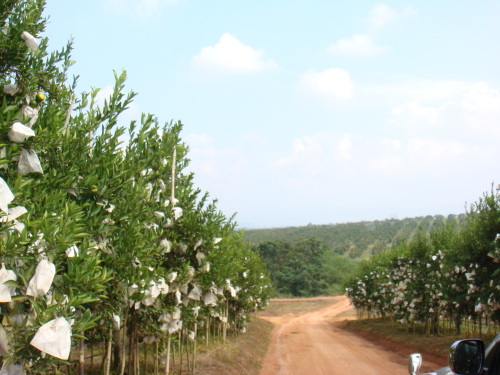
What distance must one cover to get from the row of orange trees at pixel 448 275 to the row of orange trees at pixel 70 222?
9.37m

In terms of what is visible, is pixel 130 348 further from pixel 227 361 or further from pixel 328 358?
pixel 328 358

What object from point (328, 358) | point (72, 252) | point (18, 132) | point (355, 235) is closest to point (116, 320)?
point (72, 252)

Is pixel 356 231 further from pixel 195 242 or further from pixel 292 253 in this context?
pixel 195 242

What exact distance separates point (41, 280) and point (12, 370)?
0.75 metres

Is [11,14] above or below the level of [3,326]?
above

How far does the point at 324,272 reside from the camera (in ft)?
253

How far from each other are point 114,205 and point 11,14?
7.97 ft

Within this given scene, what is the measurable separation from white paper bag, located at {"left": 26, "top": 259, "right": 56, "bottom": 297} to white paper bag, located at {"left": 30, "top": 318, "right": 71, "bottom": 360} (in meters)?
0.26

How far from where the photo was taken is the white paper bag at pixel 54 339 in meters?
3.35

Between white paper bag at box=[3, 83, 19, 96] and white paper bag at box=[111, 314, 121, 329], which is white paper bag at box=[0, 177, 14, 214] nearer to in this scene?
white paper bag at box=[3, 83, 19, 96]

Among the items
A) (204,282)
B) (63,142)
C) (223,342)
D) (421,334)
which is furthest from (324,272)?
(63,142)

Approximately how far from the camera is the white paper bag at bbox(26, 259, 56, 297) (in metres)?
3.54

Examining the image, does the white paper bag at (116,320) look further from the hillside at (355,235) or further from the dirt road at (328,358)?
the hillside at (355,235)

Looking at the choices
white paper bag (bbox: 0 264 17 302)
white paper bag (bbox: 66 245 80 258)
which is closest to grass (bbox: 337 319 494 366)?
white paper bag (bbox: 66 245 80 258)
